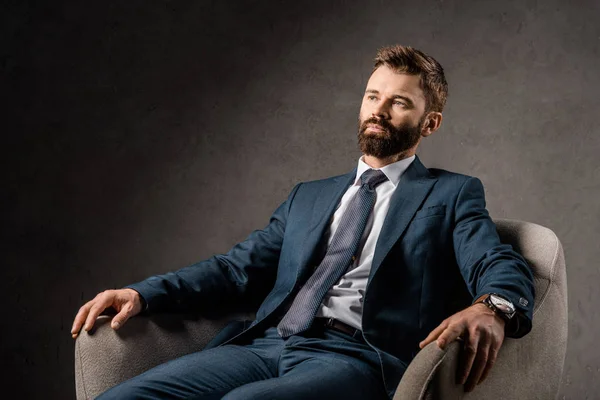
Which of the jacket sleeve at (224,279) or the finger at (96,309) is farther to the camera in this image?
the jacket sleeve at (224,279)

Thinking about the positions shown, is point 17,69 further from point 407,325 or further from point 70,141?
point 407,325

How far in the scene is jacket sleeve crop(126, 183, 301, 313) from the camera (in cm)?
209

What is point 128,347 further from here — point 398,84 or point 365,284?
point 398,84

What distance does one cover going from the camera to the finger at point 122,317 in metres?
1.97

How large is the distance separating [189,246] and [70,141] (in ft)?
2.10

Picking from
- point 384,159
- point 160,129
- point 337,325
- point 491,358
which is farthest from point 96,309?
point 160,129

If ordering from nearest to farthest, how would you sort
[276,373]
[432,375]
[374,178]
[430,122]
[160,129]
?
[432,375], [276,373], [374,178], [430,122], [160,129]

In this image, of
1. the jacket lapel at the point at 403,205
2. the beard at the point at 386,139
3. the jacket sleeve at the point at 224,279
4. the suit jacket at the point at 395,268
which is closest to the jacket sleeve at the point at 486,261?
the suit jacket at the point at 395,268

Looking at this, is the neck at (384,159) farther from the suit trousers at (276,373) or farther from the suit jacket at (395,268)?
the suit trousers at (276,373)

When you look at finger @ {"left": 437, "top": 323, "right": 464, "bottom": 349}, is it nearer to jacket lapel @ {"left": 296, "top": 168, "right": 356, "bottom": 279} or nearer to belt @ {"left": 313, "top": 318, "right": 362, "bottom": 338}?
belt @ {"left": 313, "top": 318, "right": 362, "bottom": 338}

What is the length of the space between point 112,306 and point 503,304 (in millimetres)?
1024

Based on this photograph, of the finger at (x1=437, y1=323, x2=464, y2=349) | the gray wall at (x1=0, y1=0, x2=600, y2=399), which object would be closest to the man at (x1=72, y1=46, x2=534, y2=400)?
the finger at (x1=437, y1=323, x2=464, y2=349)

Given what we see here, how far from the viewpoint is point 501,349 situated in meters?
1.66

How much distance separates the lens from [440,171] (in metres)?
2.21
